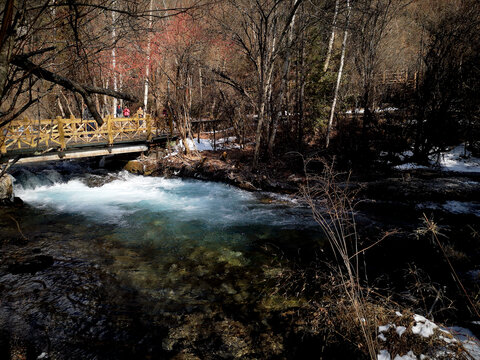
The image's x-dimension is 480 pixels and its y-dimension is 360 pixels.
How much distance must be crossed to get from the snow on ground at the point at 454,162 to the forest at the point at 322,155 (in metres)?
0.10

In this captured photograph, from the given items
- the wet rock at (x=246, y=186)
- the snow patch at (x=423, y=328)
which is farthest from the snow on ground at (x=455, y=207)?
the snow patch at (x=423, y=328)

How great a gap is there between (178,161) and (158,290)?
10.9 m

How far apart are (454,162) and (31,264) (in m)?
17.7

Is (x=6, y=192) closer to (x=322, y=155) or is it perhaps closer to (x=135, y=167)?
(x=135, y=167)

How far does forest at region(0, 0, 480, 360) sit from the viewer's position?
2.88m

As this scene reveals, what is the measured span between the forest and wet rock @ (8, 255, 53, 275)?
0.18 meters

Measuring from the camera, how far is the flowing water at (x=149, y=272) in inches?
149

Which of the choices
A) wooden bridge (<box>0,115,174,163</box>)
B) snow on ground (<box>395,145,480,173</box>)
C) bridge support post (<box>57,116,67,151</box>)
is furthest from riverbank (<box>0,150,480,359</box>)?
snow on ground (<box>395,145,480,173</box>)

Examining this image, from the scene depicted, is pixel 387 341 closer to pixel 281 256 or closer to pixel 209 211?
pixel 281 256

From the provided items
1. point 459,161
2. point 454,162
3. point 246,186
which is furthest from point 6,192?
point 459,161

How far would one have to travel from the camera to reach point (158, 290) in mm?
4910

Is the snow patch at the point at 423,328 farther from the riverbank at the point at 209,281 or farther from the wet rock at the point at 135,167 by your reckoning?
the wet rock at the point at 135,167

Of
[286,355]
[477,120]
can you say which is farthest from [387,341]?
[477,120]

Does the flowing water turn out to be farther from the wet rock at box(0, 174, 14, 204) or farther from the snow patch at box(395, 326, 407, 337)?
the snow patch at box(395, 326, 407, 337)
